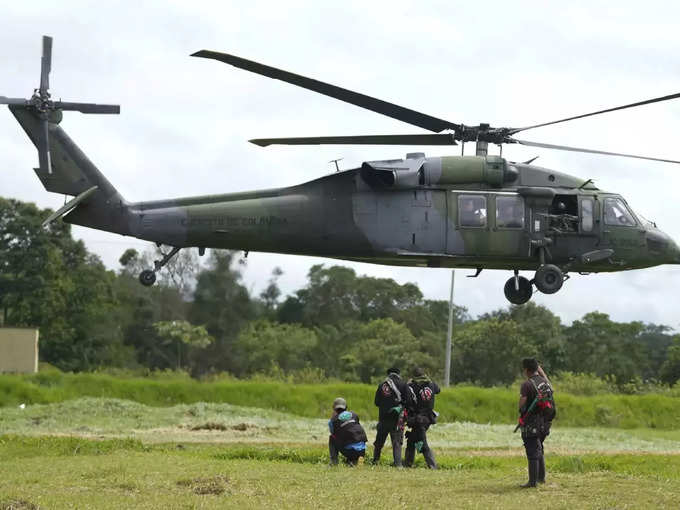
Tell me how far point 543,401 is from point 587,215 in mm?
6870

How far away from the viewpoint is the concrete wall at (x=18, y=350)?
50531 millimetres


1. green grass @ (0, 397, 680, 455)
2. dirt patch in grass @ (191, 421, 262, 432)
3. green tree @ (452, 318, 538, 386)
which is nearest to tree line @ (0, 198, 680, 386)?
green tree @ (452, 318, 538, 386)

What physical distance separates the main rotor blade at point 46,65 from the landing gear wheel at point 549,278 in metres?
9.76

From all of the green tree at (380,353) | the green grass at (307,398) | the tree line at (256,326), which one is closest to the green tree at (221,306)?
the tree line at (256,326)

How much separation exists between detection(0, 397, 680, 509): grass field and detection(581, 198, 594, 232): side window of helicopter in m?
4.24

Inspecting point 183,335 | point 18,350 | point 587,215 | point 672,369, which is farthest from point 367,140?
point 18,350

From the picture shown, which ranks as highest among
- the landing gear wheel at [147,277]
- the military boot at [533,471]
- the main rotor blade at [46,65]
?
the main rotor blade at [46,65]

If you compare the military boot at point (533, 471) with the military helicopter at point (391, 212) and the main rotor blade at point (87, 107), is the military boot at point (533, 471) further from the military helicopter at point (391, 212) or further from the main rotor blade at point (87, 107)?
the main rotor blade at point (87, 107)

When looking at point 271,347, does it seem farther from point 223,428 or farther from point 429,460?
point 429,460

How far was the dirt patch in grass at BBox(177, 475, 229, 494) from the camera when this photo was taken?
14.6m

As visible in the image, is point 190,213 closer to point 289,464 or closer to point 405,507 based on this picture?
point 289,464

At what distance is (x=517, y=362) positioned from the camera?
179 ft

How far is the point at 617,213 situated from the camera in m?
21.0

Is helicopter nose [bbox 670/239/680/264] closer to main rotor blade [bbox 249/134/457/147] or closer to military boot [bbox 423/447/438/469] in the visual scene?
main rotor blade [bbox 249/134/457/147]
